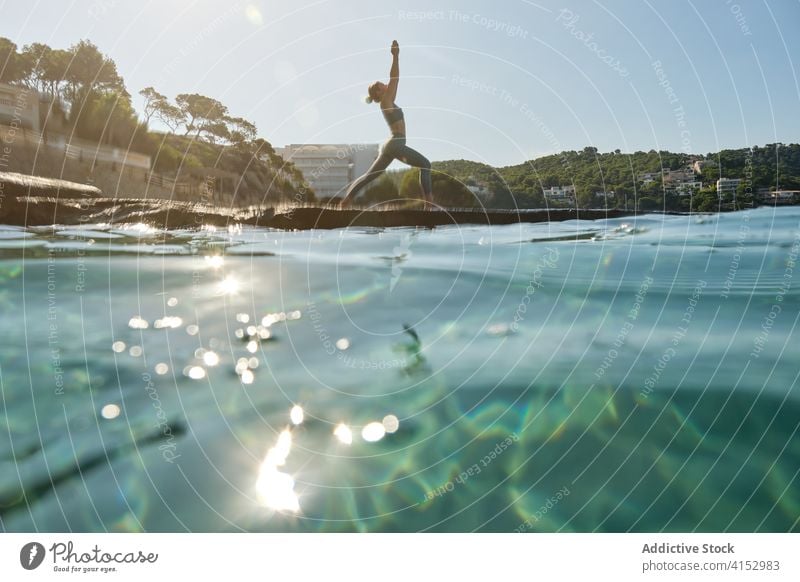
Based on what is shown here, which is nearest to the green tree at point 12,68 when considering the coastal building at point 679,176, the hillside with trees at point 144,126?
the hillside with trees at point 144,126

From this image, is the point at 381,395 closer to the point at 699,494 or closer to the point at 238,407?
the point at 238,407

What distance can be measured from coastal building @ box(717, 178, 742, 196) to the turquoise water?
1.06m

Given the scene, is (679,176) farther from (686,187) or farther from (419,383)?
(419,383)

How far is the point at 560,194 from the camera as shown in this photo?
828 centimetres

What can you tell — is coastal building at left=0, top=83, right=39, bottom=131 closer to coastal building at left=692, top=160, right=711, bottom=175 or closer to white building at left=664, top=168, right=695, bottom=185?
white building at left=664, top=168, right=695, bottom=185

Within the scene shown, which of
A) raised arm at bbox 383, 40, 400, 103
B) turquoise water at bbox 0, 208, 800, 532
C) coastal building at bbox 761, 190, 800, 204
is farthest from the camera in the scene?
coastal building at bbox 761, 190, 800, 204

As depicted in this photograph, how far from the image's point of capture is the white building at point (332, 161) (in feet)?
26.0

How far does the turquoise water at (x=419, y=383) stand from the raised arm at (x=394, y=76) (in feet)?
9.14

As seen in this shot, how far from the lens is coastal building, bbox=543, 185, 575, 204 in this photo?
8156mm

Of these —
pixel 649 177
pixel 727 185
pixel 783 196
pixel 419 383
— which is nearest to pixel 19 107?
pixel 419 383

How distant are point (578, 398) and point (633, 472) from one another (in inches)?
48.4

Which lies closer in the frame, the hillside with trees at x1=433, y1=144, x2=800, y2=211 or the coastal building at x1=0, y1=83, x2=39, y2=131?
the hillside with trees at x1=433, y1=144, x2=800, y2=211

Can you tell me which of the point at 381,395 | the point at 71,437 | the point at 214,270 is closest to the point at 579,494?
the point at 381,395

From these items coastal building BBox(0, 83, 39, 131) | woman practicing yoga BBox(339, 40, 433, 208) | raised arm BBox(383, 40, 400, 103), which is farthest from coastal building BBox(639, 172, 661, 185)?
coastal building BBox(0, 83, 39, 131)
